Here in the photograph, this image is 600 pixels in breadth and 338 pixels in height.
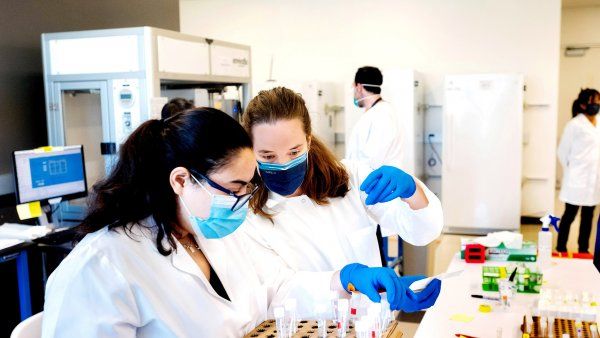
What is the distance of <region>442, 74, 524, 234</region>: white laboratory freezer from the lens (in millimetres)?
5520

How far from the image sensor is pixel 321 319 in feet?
4.92

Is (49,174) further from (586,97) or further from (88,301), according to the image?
(586,97)

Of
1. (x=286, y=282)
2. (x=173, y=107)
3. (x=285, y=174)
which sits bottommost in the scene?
(x=286, y=282)

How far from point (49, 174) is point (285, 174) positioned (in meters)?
2.30

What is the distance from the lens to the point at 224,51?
4.04 metres

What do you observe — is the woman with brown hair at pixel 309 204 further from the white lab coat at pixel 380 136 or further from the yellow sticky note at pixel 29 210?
the white lab coat at pixel 380 136

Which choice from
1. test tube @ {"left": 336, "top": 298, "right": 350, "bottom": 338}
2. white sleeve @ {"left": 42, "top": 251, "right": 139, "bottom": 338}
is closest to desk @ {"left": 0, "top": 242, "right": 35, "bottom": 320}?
white sleeve @ {"left": 42, "top": 251, "right": 139, "bottom": 338}

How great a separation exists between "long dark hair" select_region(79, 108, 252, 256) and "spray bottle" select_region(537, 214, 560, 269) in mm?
1772

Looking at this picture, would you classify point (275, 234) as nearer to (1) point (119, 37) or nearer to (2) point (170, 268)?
(2) point (170, 268)

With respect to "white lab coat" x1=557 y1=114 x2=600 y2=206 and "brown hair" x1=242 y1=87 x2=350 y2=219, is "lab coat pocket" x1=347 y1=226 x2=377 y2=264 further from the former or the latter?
"white lab coat" x1=557 y1=114 x2=600 y2=206

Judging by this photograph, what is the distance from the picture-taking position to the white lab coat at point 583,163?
15.6ft

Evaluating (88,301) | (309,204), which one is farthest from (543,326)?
(88,301)

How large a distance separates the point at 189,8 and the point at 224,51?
334cm

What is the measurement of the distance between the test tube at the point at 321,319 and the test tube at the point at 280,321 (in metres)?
0.09
